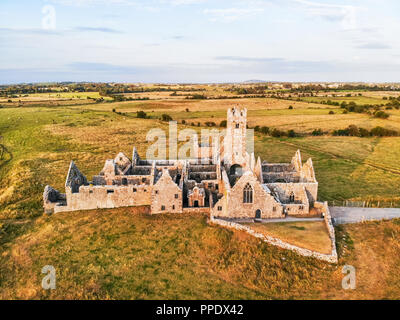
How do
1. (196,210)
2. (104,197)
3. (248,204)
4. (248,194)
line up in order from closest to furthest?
(248,194), (248,204), (196,210), (104,197)

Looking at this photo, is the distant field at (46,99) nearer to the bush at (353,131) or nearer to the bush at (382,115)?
the bush at (353,131)

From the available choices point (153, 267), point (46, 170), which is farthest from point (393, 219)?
point (46, 170)

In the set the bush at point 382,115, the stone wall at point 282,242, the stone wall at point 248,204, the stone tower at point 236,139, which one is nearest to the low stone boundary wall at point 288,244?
the stone wall at point 282,242

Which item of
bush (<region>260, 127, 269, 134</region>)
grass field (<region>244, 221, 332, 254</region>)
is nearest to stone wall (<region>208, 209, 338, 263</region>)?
grass field (<region>244, 221, 332, 254</region>)

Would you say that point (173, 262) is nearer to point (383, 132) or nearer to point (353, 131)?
point (353, 131)

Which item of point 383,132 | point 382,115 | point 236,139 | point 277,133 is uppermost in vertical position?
point 382,115

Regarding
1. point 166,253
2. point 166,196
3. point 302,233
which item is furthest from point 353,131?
point 166,253

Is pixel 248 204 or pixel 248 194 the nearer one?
pixel 248 194
